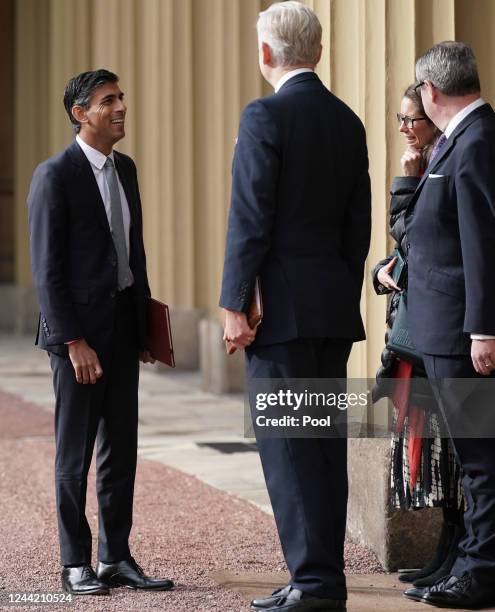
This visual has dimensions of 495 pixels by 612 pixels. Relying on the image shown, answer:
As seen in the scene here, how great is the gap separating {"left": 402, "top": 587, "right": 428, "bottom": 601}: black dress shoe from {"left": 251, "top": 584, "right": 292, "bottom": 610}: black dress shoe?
0.48 meters

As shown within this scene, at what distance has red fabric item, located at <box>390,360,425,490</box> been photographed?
4.40 metres

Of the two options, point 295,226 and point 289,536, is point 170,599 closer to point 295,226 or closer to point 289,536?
point 289,536

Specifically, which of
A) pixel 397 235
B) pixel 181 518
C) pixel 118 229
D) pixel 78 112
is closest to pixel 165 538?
pixel 181 518

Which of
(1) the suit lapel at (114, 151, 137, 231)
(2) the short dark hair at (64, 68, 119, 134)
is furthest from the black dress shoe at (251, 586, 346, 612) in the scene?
(2) the short dark hair at (64, 68, 119, 134)

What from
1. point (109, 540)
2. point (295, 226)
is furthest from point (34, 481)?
point (295, 226)

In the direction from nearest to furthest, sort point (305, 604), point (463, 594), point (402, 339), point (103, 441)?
1. point (305, 604)
2. point (463, 594)
3. point (402, 339)
4. point (103, 441)

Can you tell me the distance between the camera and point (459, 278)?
13.0 ft

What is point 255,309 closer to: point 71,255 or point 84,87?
Result: point 71,255

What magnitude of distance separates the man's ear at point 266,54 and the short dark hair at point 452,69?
Answer: 48 cm

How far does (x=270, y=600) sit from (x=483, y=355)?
100cm

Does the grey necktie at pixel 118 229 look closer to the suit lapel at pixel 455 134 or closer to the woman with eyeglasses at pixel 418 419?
the woman with eyeglasses at pixel 418 419

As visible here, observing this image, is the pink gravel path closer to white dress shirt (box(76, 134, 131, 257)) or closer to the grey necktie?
the grey necktie

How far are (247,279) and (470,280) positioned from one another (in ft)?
2.16
